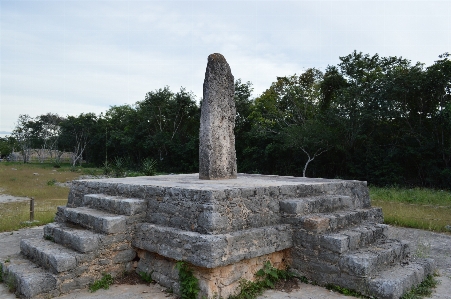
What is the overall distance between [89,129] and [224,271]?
5086 centimetres

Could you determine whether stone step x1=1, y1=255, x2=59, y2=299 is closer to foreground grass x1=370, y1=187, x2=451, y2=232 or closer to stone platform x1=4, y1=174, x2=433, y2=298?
stone platform x1=4, y1=174, x2=433, y2=298

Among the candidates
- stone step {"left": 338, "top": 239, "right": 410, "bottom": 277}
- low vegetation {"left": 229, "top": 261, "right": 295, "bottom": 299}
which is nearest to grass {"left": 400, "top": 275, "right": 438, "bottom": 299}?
stone step {"left": 338, "top": 239, "right": 410, "bottom": 277}

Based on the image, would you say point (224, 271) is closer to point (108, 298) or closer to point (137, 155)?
point (108, 298)

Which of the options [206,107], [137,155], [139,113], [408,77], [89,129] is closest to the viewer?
[206,107]

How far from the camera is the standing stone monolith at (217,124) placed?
7340 mm

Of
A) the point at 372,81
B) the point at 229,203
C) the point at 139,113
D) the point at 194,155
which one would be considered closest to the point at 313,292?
the point at 229,203

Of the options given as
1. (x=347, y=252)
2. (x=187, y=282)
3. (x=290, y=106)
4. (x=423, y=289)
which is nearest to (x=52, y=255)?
(x=187, y=282)

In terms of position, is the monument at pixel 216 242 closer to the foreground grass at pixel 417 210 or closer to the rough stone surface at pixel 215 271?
the rough stone surface at pixel 215 271

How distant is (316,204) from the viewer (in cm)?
598

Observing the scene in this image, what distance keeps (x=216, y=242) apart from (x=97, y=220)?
2.15 meters

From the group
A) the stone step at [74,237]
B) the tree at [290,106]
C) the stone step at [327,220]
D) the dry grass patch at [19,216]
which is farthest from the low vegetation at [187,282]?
the tree at [290,106]

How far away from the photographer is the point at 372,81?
2236 centimetres

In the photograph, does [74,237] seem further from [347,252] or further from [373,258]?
[373,258]

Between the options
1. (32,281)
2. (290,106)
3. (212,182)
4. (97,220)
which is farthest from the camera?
(290,106)
